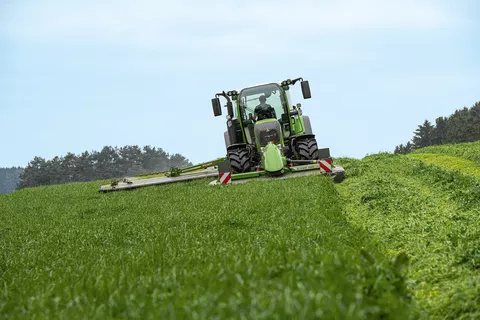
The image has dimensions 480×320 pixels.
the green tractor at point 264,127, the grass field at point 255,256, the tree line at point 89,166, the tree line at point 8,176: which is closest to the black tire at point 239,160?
the green tractor at point 264,127

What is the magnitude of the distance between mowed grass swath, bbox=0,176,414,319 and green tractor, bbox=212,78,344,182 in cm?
499

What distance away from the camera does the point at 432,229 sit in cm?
771

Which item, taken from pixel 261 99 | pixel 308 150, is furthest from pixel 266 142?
pixel 261 99

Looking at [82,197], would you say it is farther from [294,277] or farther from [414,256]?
[294,277]

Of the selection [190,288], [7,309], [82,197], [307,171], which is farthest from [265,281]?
[82,197]

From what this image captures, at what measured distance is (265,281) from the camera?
3668 millimetres

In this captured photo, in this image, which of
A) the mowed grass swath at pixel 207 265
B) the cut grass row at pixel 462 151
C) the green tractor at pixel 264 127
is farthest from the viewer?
the cut grass row at pixel 462 151

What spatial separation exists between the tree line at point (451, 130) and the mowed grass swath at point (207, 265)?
5918cm

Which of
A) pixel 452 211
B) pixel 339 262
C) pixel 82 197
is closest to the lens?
pixel 339 262

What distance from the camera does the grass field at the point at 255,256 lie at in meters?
3.40

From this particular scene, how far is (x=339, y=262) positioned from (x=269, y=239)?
2.02 meters

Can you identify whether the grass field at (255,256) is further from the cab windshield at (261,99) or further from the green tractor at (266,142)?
the cab windshield at (261,99)

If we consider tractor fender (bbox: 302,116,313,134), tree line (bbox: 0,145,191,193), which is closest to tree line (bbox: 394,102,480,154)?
tree line (bbox: 0,145,191,193)

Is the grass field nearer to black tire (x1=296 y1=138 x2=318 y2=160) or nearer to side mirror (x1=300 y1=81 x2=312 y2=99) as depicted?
black tire (x1=296 y1=138 x2=318 y2=160)
